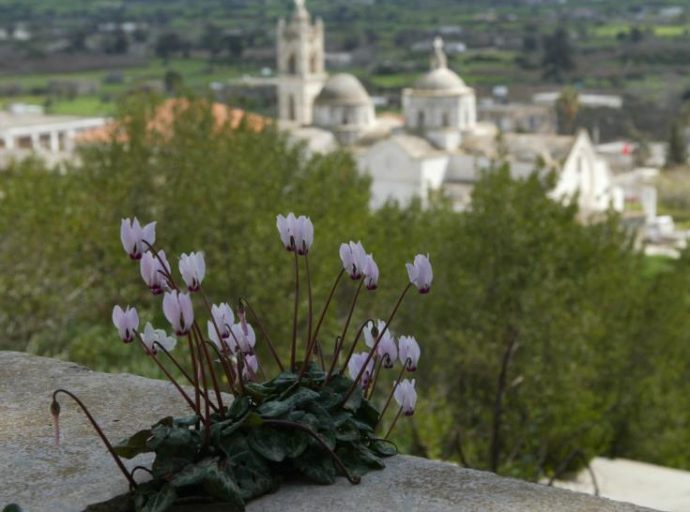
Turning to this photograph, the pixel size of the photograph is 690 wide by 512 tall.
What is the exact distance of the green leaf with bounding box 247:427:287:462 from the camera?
2848 millimetres

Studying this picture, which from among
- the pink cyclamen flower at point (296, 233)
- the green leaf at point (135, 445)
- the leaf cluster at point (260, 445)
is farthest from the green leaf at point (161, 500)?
the pink cyclamen flower at point (296, 233)

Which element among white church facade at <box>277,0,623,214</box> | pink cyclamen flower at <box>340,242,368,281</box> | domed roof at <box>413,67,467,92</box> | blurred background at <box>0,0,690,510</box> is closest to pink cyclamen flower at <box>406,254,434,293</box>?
pink cyclamen flower at <box>340,242,368,281</box>

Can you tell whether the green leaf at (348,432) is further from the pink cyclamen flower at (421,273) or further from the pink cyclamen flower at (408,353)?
the pink cyclamen flower at (421,273)

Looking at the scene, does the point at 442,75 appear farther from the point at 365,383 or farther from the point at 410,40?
the point at 410,40

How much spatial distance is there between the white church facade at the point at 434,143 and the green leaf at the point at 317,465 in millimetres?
38155

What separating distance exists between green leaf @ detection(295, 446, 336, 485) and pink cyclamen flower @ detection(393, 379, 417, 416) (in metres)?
0.33

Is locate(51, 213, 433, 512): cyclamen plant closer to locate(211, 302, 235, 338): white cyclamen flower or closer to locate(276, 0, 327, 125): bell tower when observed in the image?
locate(211, 302, 235, 338): white cyclamen flower

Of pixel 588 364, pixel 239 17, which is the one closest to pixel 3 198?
pixel 588 364

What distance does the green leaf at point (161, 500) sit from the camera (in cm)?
271

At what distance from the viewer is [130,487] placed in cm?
284

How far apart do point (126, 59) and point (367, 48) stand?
98.6 feet

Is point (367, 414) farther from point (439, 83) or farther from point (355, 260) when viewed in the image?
point (439, 83)

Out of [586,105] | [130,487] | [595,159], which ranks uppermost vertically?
[130,487]

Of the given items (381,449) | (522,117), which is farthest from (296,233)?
(522,117)
